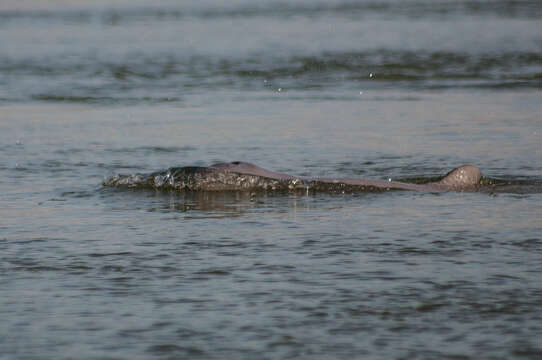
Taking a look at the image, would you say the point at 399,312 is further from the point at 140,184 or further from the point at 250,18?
the point at 250,18

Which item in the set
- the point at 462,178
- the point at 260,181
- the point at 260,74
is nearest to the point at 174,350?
the point at 260,181

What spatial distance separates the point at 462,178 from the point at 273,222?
2.69 meters

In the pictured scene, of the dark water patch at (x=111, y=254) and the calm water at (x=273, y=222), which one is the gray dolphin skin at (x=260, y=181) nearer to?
the calm water at (x=273, y=222)

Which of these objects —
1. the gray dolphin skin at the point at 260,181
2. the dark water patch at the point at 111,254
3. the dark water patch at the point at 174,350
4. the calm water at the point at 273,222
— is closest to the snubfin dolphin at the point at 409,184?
the gray dolphin skin at the point at 260,181

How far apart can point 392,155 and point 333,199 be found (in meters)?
3.29

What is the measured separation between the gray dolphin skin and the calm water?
283mm

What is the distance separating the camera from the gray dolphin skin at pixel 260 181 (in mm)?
12938

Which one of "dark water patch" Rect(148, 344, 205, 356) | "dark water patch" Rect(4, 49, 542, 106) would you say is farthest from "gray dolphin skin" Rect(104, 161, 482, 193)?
"dark water patch" Rect(4, 49, 542, 106)

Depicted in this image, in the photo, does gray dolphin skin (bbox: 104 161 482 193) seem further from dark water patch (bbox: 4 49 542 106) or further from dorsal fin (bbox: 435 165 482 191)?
dark water patch (bbox: 4 49 542 106)

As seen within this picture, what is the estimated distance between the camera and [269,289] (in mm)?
8641

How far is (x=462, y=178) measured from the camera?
42.4ft

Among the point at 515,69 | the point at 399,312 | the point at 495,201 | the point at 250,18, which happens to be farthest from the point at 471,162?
the point at 250,18

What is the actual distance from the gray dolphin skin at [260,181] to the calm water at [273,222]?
283mm

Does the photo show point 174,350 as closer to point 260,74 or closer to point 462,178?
point 462,178
